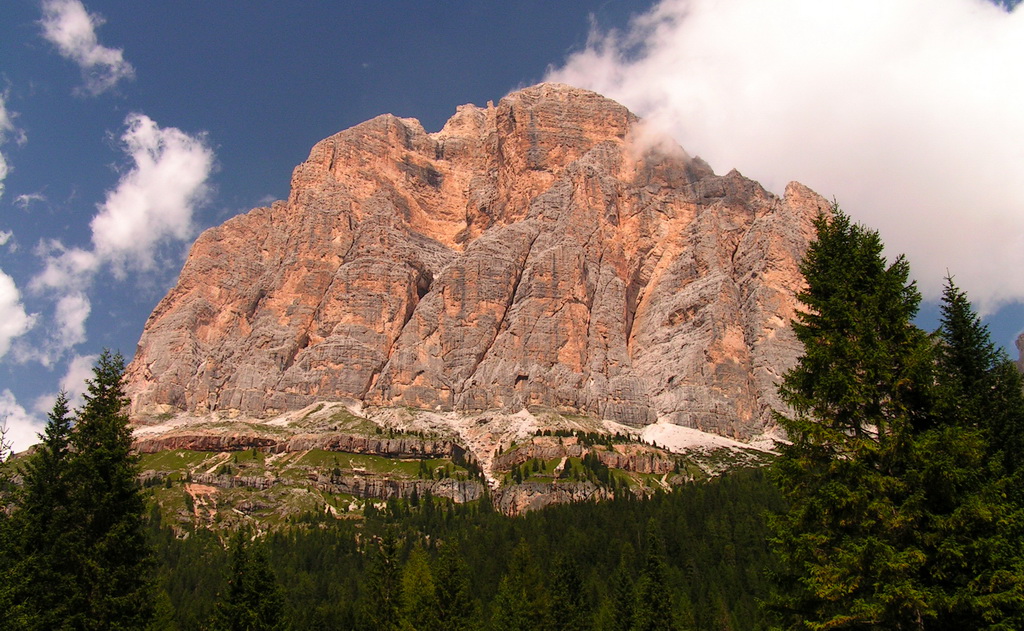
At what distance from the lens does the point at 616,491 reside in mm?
178875

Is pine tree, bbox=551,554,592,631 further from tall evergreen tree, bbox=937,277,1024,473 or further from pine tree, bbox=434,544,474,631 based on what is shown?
tall evergreen tree, bbox=937,277,1024,473

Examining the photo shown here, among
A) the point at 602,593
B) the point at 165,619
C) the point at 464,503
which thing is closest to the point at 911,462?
the point at 165,619

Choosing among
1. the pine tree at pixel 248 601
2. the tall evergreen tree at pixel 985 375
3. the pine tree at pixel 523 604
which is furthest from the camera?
the pine tree at pixel 523 604

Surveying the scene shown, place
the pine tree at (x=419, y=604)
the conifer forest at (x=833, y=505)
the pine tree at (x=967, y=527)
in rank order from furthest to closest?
1. the pine tree at (x=419, y=604)
2. the conifer forest at (x=833, y=505)
3. the pine tree at (x=967, y=527)

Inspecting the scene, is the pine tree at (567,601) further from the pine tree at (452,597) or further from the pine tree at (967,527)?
the pine tree at (967,527)

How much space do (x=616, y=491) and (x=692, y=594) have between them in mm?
92027

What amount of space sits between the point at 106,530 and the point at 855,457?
85.1ft

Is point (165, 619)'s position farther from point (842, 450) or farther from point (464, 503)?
point (464, 503)

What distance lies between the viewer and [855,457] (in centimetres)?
1767

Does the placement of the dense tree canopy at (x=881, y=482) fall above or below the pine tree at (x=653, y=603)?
above

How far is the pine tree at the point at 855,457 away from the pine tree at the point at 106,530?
22384 millimetres

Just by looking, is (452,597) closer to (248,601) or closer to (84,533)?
(248,601)

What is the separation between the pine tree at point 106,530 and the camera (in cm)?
2638

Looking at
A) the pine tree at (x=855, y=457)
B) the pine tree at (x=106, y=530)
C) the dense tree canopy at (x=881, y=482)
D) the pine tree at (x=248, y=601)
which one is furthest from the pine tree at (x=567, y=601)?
the dense tree canopy at (x=881, y=482)
